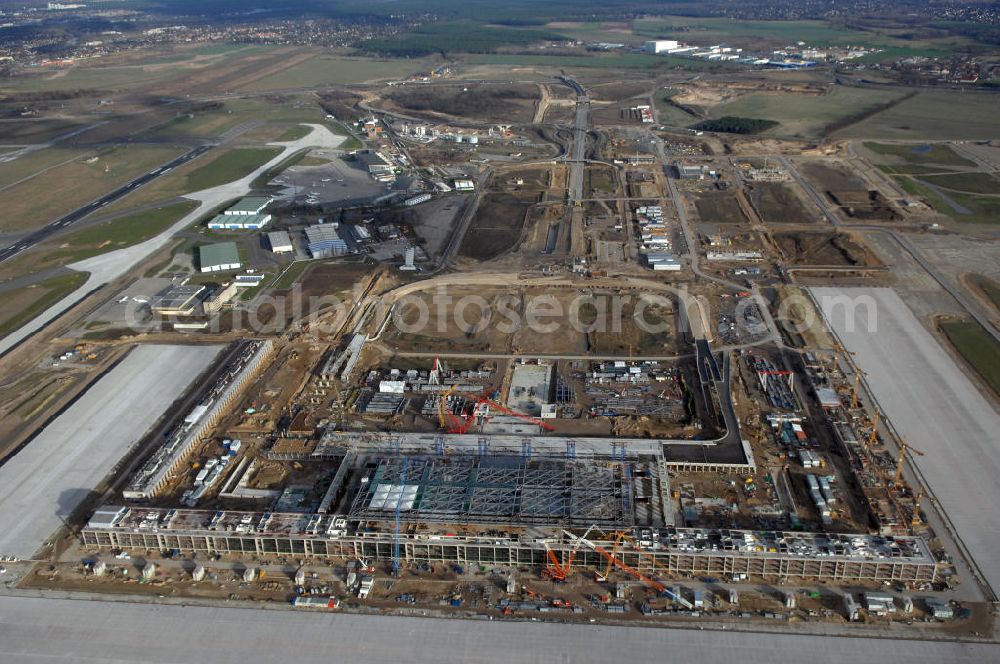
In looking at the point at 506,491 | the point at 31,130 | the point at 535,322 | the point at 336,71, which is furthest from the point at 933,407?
the point at 336,71

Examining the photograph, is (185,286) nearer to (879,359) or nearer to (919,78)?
(879,359)

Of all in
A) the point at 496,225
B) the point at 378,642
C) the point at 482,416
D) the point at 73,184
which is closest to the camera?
the point at 378,642

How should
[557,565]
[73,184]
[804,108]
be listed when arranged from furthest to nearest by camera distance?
[804,108], [73,184], [557,565]

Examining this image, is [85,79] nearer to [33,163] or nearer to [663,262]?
[33,163]

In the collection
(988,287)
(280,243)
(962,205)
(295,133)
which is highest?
(295,133)

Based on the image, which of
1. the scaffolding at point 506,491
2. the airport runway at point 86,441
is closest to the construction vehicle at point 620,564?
the scaffolding at point 506,491

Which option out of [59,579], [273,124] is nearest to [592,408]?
[59,579]

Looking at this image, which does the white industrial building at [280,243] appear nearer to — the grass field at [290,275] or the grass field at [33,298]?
the grass field at [290,275]
